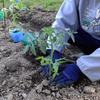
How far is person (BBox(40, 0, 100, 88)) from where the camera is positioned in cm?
111

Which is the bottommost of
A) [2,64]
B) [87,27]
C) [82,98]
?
[82,98]

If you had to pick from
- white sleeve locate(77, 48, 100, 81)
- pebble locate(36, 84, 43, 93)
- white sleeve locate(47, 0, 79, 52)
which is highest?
white sleeve locate(47, 0, 79, 52)

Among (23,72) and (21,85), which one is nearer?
(21,85)

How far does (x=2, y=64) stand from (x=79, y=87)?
944 mm

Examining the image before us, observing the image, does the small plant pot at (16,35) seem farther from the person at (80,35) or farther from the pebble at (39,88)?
the pebble at (39,88)

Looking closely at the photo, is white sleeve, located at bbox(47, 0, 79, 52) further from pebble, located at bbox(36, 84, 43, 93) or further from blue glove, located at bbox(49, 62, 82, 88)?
pebble, located at bbox(36, 84, 43, 93)

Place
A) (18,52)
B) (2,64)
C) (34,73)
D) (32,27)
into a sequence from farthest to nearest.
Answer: (32,27) → (18,52) → (2,64) → (34,73)

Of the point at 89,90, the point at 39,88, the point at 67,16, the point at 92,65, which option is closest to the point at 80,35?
the point at 67,16

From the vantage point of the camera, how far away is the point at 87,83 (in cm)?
127

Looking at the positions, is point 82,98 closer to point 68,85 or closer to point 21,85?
point 68,85

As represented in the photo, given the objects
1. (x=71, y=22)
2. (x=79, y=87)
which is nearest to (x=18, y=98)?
(x=79, y=87)

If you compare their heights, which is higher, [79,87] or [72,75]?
[72,75]

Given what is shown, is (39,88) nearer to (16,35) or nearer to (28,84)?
(28,84)

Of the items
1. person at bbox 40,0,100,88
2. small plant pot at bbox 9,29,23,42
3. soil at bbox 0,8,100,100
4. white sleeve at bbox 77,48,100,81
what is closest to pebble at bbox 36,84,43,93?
soil at bbox 0,8,100,100
